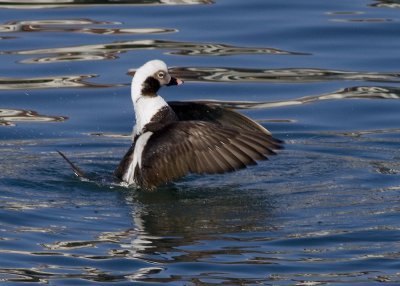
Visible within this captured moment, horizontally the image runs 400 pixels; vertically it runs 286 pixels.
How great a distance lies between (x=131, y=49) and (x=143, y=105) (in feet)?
14.5

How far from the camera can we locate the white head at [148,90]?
998 cm

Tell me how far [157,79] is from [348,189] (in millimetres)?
1579

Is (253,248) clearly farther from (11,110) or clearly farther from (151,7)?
(151,7)

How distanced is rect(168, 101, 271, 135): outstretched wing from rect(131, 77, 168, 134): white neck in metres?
0.40

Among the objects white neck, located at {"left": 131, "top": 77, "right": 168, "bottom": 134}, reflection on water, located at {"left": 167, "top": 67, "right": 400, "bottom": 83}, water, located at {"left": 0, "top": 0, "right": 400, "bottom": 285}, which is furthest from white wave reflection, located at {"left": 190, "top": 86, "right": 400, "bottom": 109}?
white neck, located at {"left": 131, "top": 77, "right": 168, "bottom": 134}

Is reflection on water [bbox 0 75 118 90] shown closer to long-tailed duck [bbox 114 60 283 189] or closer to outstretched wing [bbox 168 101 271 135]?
outstretched wing [bbox 168 101 271 135]

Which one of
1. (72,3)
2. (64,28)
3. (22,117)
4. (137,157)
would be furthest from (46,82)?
(137,157)

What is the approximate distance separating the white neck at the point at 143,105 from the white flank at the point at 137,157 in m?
0.17

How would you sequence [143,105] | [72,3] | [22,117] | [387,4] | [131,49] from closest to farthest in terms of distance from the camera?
[143,105] < [22,117] < [131,49] < [387,4] < [72,3]

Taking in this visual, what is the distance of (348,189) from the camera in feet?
32.4

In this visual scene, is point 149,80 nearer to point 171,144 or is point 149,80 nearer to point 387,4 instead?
point 171,144

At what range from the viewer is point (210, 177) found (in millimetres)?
10453

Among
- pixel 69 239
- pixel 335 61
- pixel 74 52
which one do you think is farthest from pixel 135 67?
pixel 69 239

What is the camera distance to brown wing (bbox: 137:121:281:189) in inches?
366
